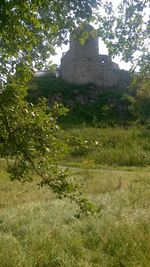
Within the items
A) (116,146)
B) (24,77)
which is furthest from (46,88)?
(24,77)

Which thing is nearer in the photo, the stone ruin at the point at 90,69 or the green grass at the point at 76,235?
the green grass at the point at 76,235

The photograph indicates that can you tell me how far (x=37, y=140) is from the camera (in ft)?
13.0

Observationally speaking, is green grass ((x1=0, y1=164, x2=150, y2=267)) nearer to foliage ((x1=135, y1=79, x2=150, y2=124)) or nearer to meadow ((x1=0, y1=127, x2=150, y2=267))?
meadow ((x1=0, y1=127, x2=150, y2=267))

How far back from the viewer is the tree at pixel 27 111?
377cm

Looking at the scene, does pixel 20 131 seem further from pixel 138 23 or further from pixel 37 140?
pixel 138 23

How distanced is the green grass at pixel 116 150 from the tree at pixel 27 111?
11.1 meters

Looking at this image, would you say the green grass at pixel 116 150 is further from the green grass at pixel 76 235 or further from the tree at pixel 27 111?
the tree at pixel 27 111

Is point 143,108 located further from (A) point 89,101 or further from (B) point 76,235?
(B) point 76,235

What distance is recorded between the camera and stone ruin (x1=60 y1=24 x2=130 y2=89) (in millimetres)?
32281

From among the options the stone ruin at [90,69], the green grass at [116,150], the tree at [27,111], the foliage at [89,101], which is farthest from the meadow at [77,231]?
the stone ruin at [90,69]

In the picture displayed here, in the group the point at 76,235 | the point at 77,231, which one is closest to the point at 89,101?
the point at 77,231

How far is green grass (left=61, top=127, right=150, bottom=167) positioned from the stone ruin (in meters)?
9.14

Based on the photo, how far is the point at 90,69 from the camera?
32.6 m

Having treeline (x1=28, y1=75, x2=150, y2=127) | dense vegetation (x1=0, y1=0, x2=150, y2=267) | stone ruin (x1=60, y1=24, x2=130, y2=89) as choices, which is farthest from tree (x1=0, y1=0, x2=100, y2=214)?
stone ruin (x1=60, y1=24, x2=130, y2=89)
